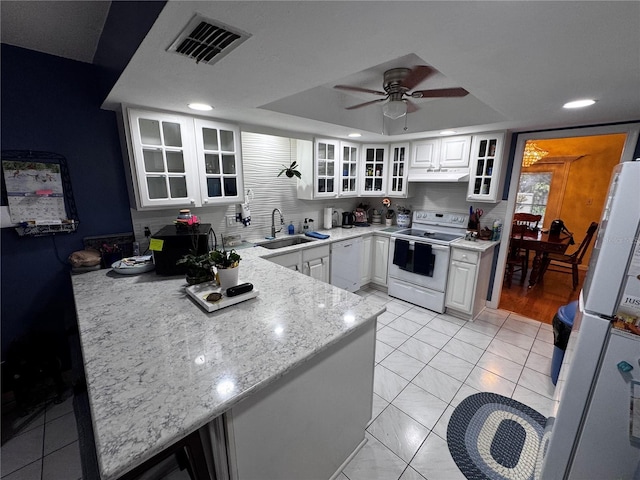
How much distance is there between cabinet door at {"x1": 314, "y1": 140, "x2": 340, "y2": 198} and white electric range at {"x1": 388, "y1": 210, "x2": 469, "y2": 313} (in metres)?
1.08

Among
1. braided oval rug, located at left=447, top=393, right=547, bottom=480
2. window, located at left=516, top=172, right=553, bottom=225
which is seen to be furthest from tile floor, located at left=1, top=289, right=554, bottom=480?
window, located at left=516, top=172, right=553, bottom=225

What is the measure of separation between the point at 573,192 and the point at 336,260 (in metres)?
5.00

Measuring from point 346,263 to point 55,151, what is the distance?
293cm

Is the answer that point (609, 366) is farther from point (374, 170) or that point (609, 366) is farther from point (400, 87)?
point (374, 170)

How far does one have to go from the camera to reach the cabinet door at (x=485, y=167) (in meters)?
2.96

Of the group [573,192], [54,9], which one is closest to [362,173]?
[54,9]

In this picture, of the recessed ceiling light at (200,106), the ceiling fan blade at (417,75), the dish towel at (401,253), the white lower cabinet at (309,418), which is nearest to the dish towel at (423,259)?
the dish towel at (401,253)

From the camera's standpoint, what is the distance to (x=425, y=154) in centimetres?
348

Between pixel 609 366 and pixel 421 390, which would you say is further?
pixel 421 390

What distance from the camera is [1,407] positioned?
187cm

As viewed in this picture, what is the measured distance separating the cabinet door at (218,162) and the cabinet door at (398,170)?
2.19 meters

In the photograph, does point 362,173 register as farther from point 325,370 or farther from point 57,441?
point 57,441

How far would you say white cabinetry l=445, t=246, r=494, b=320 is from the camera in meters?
2.97

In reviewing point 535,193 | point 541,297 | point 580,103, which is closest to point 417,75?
point 580,103
